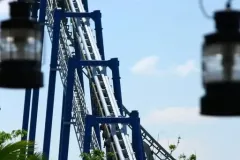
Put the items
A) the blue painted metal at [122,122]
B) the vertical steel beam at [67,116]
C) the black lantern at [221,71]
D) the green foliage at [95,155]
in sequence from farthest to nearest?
1. the vertical steel beam at [67,116]
2. the green foliage at [95,155]
3. the blue painted metal at [122,122]
4. the black lantern at [221,71]

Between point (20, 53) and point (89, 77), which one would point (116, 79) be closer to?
point (89, 77)

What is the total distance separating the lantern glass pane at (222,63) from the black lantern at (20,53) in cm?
65

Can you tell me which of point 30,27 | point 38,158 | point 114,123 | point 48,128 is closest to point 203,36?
point 30,27

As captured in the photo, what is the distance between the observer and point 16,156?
36.6ft

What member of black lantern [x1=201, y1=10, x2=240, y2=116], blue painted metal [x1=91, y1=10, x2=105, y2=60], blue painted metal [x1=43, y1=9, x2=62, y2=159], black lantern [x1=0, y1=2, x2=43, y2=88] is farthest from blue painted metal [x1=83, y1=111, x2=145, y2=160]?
black lantern [x1=201, y1=10, x2=240, y2=116]

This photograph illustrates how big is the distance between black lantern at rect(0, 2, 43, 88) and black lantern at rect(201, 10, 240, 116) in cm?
64

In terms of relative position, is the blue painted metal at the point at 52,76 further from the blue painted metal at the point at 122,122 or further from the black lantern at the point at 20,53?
the black lantern at the point at 20,53

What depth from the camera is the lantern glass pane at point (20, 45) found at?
11.5ft

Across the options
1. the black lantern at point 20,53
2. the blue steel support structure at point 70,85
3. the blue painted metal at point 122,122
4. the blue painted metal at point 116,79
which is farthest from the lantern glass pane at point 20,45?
the blue painted metal at point 116,79

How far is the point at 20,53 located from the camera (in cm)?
351

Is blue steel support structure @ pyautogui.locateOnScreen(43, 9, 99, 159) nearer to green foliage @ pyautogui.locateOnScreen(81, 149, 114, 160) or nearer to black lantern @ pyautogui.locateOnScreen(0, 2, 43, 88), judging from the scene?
green foliage @ pyautogui.locateOnScreen(81, 149, 114, 160)

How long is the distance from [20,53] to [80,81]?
32.4 metres

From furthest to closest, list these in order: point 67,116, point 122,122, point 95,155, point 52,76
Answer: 1. point 52,76
2. point 67,116
3. point 95,155
4. point 122,122

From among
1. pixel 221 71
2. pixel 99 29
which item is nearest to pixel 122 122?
pixel 99 29
